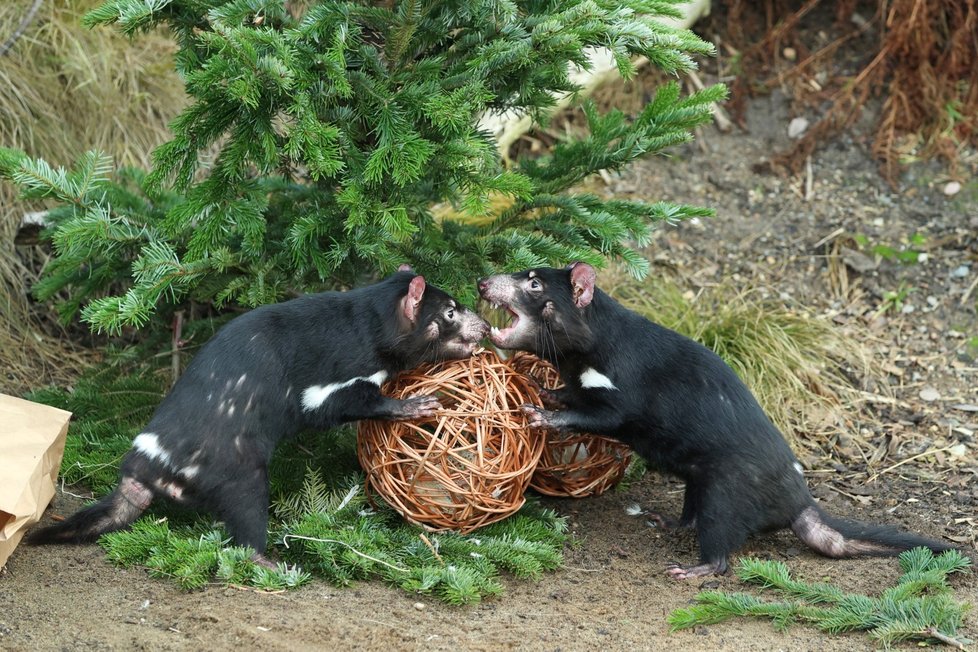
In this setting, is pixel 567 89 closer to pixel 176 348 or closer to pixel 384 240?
pixel 384 240

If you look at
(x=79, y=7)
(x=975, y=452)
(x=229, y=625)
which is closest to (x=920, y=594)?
A: (x=975, y=452)

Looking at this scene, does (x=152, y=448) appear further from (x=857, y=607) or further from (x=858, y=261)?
(x=858, y=261)

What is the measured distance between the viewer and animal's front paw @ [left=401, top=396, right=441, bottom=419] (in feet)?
14.3

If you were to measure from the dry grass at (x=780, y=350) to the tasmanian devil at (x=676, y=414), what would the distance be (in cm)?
150

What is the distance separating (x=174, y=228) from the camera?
4688mm

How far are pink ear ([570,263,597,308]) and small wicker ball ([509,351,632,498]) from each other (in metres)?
0.36

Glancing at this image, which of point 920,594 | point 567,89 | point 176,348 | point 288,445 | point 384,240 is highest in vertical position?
point 567,89

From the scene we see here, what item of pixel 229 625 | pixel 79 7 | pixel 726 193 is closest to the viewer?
pixel 229 625

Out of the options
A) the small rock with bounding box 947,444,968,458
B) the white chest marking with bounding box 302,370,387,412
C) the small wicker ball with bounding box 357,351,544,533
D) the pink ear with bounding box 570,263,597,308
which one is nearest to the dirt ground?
the small rock with bounding box 947,444,968,458

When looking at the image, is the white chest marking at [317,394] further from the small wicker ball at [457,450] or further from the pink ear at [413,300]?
the pink ear at [413,300]

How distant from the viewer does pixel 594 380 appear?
15.5ft

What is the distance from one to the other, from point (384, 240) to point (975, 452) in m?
3.53

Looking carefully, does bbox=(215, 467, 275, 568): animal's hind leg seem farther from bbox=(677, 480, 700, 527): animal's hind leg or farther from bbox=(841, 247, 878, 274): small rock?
bbox=(841, 247, 878, 274): small rock

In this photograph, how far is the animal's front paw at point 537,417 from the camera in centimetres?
451
